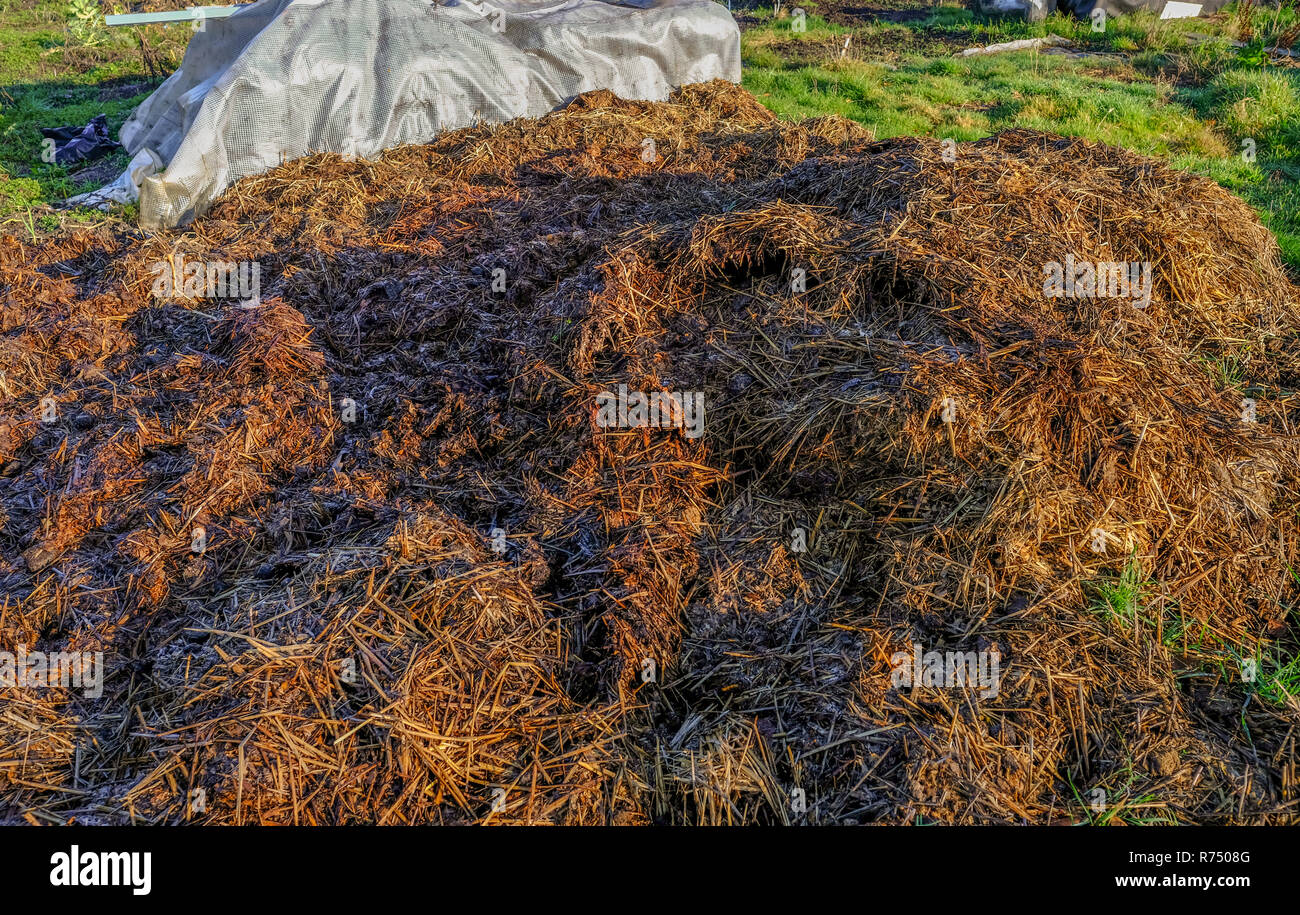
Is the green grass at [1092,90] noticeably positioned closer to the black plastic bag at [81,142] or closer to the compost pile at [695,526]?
the compost pile at [695,526]

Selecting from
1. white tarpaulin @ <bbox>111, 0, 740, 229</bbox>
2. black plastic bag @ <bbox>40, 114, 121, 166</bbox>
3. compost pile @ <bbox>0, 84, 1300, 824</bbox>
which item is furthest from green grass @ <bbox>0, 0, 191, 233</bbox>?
compost pile @ <bbox>0, 84, 1300, 824</bbox>

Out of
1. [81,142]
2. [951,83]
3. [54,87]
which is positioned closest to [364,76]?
[81,142]

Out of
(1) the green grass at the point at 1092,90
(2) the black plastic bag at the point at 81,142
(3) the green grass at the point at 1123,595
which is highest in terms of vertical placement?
(1) the green grass at the point at 1092,90

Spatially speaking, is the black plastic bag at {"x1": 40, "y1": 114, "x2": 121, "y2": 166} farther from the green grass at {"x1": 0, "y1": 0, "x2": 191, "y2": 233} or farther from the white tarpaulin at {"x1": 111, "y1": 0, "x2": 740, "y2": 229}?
the white tarpaulin at {"x1": 111, "y1": 0, "x2": 740, "y2": 229}

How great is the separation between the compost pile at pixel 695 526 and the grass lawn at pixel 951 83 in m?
3.42

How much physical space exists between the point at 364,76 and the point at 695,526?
19.0ft

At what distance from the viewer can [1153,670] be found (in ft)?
8.50

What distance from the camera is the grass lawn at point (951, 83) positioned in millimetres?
7371

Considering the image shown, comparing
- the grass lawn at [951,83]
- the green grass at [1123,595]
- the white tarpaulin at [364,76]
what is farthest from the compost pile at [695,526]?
the grass lawn at [951,83]

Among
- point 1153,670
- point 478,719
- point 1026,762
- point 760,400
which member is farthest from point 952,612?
point 478,719

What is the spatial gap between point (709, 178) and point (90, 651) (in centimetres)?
458

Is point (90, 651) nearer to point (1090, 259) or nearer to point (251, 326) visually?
point (251, 326)

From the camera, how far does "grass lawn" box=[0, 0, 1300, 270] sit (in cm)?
737

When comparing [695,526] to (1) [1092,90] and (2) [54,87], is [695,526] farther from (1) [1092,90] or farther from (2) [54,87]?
(2) [54,87]
